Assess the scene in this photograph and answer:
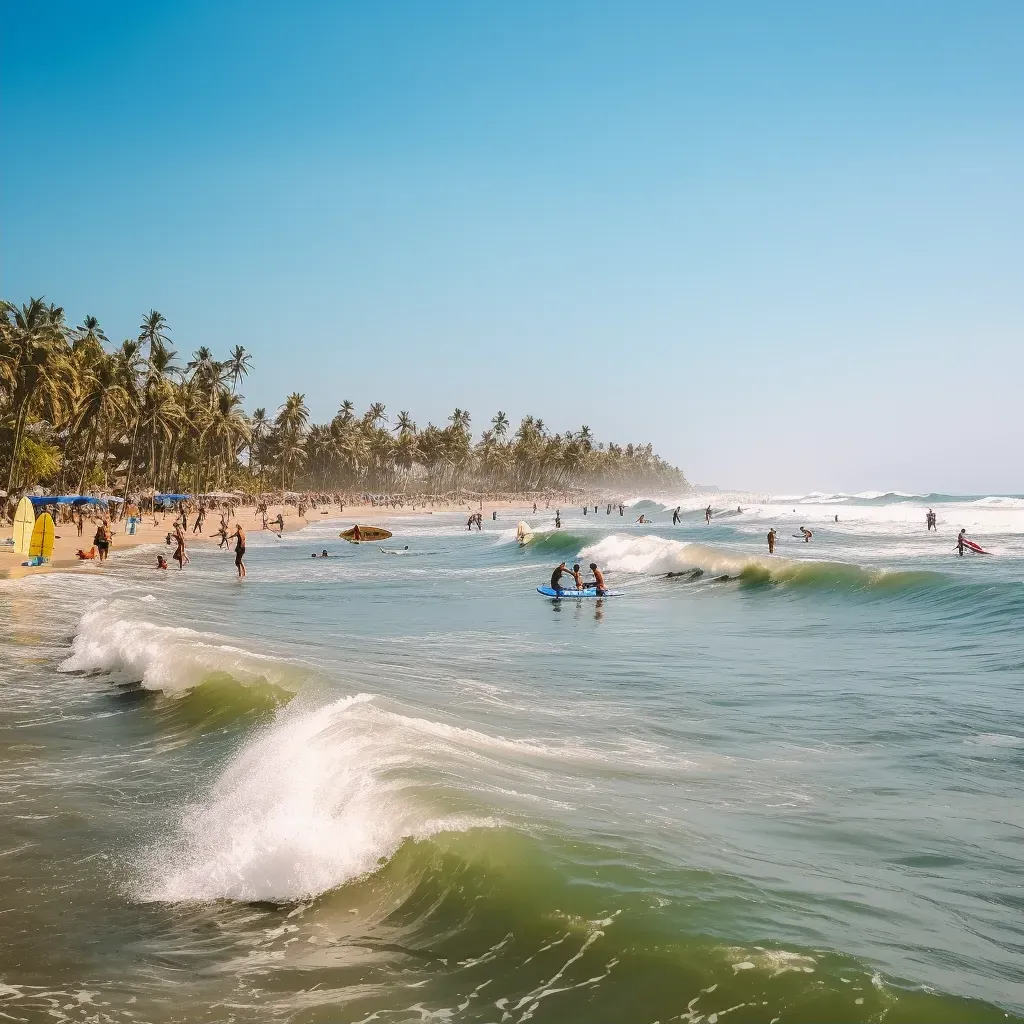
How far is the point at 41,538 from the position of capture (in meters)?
32.7

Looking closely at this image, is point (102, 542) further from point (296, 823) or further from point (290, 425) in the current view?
point (290, 425)

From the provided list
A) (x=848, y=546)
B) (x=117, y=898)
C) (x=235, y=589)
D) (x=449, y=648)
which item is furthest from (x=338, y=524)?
(x=117, y=898)

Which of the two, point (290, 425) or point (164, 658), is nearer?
point (164, 658)

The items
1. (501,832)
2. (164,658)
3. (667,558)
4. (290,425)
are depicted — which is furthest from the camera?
(290,425)

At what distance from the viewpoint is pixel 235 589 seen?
30.8 m

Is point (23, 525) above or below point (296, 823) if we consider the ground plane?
above

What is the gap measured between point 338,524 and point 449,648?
6825 cm

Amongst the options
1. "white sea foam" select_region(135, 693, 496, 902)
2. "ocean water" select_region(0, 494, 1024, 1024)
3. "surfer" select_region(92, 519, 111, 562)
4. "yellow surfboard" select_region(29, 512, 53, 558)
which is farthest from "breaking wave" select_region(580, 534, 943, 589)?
"white sea foam" select_region(135, 693, 496, 902)

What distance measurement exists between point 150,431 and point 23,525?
53283 mm

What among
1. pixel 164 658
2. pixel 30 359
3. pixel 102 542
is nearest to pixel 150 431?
pixel 30 359

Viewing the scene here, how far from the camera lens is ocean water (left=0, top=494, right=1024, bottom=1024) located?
513 cm

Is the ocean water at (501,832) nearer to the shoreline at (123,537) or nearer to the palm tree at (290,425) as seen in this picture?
the shoreline at (123,537)

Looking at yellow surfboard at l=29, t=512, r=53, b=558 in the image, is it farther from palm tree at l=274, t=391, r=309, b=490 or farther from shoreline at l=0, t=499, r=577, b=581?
palm tree at l=274, t=391, r=309, b=490

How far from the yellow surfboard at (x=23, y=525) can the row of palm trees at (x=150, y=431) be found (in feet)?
83.1
